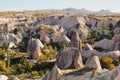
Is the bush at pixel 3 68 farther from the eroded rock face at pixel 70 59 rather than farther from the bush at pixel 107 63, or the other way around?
the bush at pixel 107 63

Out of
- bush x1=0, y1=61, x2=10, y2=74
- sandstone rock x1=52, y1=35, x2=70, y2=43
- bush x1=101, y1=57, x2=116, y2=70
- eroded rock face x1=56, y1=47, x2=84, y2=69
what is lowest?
bush x1=0, y1=61, x2=10, y2=74

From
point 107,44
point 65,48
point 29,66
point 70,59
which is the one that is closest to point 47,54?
point 29,66

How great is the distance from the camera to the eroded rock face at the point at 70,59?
2413 inches

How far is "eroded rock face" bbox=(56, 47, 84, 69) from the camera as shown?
2413 inches

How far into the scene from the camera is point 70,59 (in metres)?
61.9

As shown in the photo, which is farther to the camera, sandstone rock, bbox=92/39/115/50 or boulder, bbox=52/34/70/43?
boulder, bbox=52/34/70/43

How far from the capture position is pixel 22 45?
99125 millimetres

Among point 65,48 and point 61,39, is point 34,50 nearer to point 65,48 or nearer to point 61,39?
point 61,39

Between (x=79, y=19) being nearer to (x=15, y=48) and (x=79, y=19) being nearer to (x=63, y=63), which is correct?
(x=15, y=48)

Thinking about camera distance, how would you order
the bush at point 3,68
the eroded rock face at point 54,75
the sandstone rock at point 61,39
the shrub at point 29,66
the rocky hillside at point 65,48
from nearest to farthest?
the eroded rock face at point 54,75 → the rocky hillside at point 65,48 → the bush at point 3,68 → the shrub at point 29,66 → the sandstone rock at point 61,39

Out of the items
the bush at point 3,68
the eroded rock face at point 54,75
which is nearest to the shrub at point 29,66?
the bush at point 3,68

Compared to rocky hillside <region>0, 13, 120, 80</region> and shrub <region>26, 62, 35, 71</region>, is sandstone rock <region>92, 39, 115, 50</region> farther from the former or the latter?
shrub <region>26, 62, 35, 71</region>

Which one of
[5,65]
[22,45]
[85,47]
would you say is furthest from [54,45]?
[5,65]

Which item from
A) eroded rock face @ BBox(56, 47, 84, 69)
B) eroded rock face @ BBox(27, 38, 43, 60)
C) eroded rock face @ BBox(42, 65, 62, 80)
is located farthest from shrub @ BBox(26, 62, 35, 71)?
eroded rock face @ BBox(42, 65, 62, 80)
